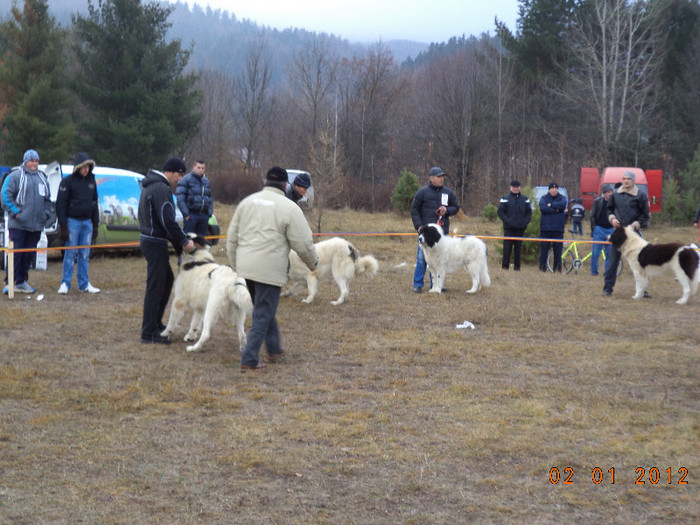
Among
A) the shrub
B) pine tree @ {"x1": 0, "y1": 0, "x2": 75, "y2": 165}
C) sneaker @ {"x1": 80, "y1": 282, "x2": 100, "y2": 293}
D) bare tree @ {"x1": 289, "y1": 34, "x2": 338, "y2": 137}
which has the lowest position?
sneaker @ {"x1": 80, "y1": 282, "x2": 100, "y2": 293}

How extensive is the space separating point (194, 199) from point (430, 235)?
11.8 feet

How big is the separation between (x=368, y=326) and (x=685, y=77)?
36203 millimetres

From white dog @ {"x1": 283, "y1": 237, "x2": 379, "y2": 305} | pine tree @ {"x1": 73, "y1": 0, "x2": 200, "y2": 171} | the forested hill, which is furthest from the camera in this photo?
the forested hill

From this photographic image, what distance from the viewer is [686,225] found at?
27547 mm

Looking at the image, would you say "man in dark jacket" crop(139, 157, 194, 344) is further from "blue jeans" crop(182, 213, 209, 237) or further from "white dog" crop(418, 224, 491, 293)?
"white dog" crop(418, 224, 491, 293)

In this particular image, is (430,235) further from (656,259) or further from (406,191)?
(406,191)

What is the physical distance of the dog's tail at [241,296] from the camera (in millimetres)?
6660

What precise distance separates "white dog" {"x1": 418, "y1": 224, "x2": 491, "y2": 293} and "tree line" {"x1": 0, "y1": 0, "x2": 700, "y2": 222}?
10330mm

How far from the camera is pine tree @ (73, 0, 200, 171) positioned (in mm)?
26656

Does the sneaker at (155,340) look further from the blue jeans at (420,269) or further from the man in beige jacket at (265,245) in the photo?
the blue jeans at (420,269)

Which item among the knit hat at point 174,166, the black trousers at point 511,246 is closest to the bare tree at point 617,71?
the black trousers at point 511,246

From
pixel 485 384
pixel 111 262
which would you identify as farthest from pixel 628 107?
pixel 485 384

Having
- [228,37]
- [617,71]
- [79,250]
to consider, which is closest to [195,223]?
[79,250]

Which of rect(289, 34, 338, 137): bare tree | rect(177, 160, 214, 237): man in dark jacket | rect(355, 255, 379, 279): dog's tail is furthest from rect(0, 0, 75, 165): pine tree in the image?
rect(355, 255, 379, 279): dog's tail
